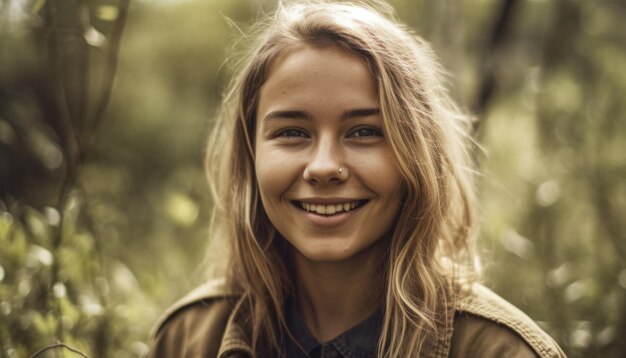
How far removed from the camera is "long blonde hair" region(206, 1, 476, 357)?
1.94m

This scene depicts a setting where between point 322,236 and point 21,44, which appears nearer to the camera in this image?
point 322,236

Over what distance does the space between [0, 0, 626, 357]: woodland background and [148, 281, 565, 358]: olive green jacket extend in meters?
0.28

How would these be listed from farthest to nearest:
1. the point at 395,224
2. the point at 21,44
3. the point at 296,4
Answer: the point at 21,44
the point at 296,4
the point at 395,224

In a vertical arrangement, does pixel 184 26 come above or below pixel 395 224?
above

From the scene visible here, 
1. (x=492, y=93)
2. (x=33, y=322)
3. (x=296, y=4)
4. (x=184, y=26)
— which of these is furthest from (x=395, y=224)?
(x=184, y=26)

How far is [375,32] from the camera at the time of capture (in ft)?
6.55

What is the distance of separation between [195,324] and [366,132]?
0.93 m

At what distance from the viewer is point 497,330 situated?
1.92m

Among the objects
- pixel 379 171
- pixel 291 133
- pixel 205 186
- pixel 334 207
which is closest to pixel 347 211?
pixel 334 207

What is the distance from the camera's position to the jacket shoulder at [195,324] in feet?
7.38

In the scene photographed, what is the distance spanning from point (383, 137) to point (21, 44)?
488 centimetres

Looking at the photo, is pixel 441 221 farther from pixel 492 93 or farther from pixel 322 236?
pixel 492 93

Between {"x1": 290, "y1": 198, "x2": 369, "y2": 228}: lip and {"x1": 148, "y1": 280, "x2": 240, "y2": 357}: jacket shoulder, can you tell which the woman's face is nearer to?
{"x1": 290, "y1": 198, "x2": 369, "y2": 228}: lip

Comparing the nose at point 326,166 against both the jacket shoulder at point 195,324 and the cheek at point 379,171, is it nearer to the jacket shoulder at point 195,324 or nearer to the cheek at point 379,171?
the cheek at point 379,171
